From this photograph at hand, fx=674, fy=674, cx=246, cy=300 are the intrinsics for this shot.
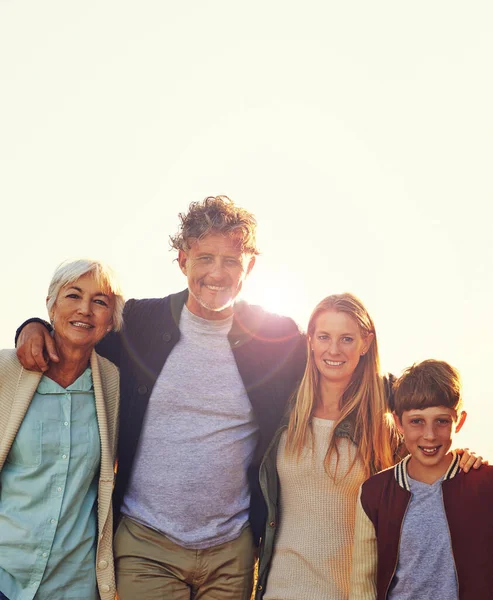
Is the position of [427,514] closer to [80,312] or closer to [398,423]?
[398,423]

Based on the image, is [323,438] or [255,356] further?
[255,356]

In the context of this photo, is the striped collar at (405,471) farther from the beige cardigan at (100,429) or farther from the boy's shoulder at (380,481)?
the beige cardigan at (100,429)

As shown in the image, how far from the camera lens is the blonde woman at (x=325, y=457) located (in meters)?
3.96

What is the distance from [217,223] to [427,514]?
7.51ft

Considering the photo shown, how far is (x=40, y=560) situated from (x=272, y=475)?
1.45 meters

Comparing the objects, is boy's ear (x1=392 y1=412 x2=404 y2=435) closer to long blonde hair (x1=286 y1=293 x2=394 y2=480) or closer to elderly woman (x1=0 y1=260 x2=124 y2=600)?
long blonde hair (x1=286 y1=293 x2=394 y2=480)

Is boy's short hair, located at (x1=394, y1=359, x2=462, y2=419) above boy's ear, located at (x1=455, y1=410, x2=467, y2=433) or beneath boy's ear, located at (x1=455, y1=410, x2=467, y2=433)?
above

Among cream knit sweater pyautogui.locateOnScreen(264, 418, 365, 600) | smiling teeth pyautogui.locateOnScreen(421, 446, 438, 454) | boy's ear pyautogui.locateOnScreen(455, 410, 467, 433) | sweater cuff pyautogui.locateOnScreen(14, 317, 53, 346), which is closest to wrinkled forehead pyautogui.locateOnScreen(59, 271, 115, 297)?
sweater cuff pyautogui.locateOnScreen(14, 317, 53, 346)

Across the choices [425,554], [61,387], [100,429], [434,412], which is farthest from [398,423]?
[61,387]

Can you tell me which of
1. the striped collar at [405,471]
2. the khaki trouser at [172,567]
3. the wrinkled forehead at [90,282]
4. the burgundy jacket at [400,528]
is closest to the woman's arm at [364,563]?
the burgundy jacket at [400,528]

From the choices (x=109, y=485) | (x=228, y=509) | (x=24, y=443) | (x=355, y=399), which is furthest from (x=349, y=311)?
(x=24, y=443)

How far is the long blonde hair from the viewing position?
4148mm

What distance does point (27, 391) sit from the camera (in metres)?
3.91

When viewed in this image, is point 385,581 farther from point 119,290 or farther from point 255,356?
point 119,290
